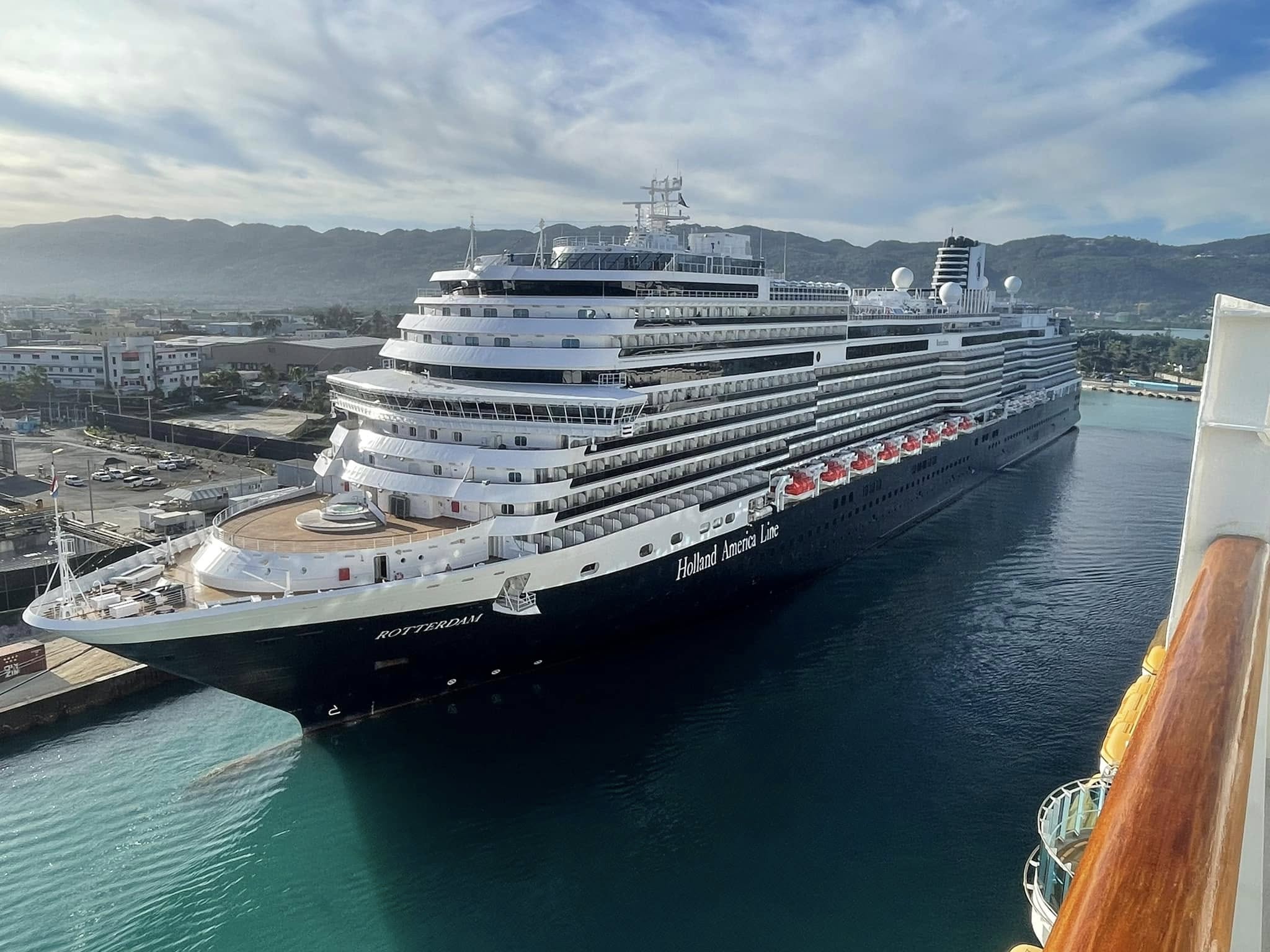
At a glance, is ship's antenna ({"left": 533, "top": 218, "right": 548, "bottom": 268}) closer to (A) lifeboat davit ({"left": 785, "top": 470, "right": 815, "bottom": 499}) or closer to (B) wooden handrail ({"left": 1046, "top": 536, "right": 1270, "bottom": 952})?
(A) lifeboat davit ({"left": 785, "top": 470, "right": 815, "bottom": 499})

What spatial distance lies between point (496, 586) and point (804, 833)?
938 cm

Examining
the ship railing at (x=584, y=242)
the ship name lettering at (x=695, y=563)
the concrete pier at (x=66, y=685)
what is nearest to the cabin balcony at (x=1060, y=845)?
the ship name lettering at (x=695, y=563)

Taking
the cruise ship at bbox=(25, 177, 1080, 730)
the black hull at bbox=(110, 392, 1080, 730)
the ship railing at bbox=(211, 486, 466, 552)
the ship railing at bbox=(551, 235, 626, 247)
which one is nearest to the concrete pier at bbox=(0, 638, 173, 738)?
the cruise ship at bbox=(25, 177, 1080, 730)

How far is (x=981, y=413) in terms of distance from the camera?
49.7 metres

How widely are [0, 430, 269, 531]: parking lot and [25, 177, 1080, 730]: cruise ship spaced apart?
51.2 ft

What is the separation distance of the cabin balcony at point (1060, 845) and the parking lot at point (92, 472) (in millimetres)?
37488

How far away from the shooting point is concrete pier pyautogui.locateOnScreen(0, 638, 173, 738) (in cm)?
2266

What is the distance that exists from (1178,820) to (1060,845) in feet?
20.9

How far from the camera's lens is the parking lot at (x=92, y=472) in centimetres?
3941

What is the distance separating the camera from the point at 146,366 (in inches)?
3086

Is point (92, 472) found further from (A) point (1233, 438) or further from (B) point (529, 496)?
(A) point (1233, 438)

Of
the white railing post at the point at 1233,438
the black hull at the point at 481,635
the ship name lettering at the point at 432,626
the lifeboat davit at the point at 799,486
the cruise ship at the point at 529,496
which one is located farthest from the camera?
the lifeboat davit at the point at 799,486

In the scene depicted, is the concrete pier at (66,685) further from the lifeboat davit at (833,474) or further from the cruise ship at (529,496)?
the lifeboat davit at (833,474)

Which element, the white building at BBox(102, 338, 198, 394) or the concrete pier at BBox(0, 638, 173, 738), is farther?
the white building at BBox(102, 338, 198, 394)
